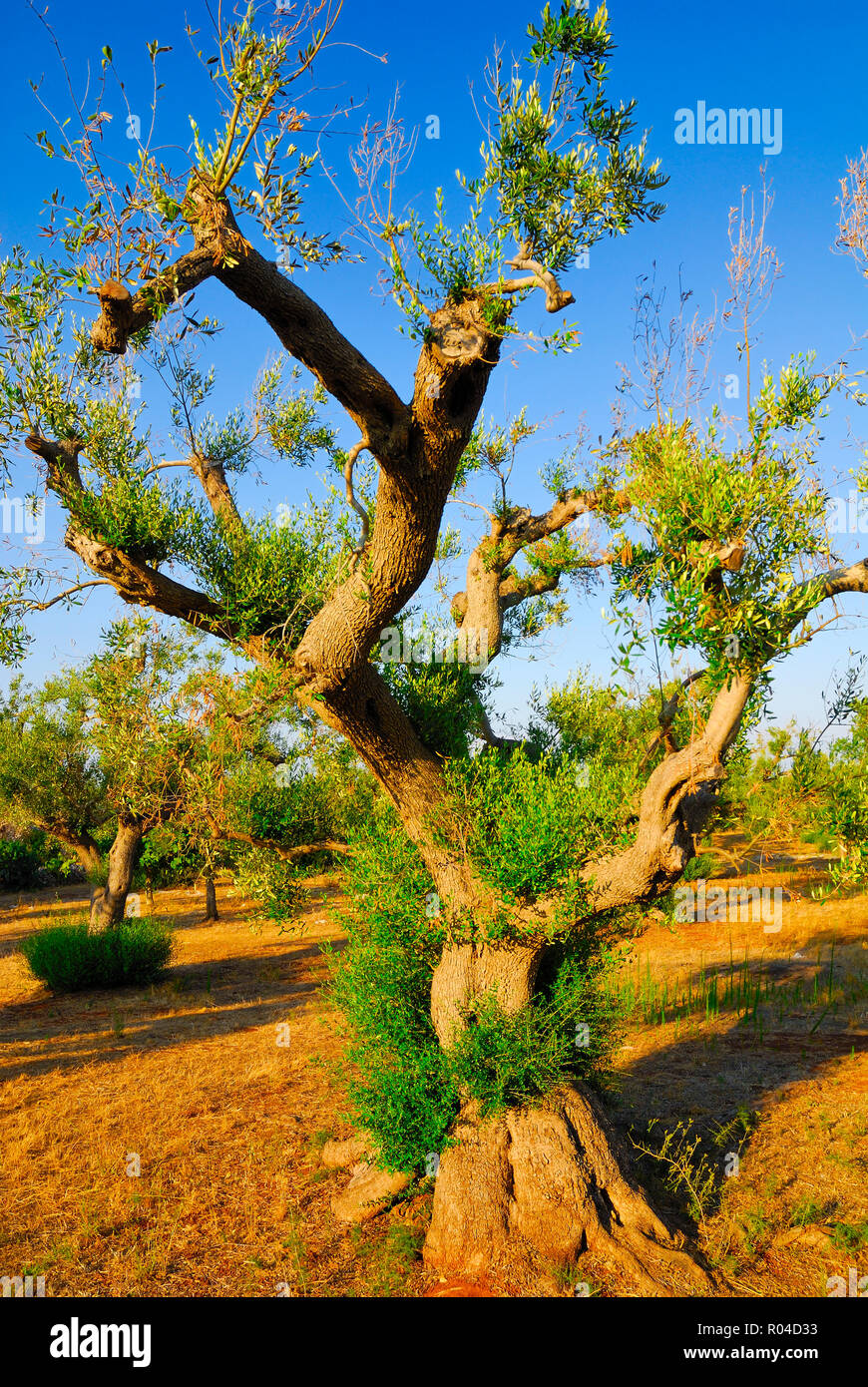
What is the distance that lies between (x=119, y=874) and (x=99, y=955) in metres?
2.39

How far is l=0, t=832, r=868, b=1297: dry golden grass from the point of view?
6.19m

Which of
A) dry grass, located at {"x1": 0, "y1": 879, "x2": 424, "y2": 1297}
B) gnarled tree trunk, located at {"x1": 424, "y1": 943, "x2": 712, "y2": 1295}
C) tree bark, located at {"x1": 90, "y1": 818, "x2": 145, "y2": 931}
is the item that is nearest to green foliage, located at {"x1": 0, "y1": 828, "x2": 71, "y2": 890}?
tree bark, located at {"x1": 90, "y1": 818, "x2": 145, "y2": 931}

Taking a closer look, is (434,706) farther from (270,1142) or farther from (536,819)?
(270,1142)

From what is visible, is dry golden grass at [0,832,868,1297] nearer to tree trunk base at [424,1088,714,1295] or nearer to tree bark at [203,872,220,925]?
tree trunk base at [424,1088,714,1295]

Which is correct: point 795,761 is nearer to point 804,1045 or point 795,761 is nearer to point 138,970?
point 804,1045

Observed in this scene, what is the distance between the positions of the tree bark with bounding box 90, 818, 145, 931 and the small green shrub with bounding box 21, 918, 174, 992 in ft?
2.90

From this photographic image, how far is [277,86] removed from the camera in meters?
4.47

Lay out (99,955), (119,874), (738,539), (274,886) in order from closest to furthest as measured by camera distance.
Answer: (738,539), (274,886), (99,955), (119,874)

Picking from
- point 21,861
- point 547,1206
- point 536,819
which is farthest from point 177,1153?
point 21,861

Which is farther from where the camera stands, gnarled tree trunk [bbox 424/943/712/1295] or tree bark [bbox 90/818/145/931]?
tree bark [bbox 90/818/145/931]

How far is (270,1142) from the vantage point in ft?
28.8

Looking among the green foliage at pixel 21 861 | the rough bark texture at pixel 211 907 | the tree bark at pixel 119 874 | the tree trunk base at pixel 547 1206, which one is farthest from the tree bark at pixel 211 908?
the tree trunk base at pixel 547 1206

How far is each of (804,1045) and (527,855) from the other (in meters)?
7.19
